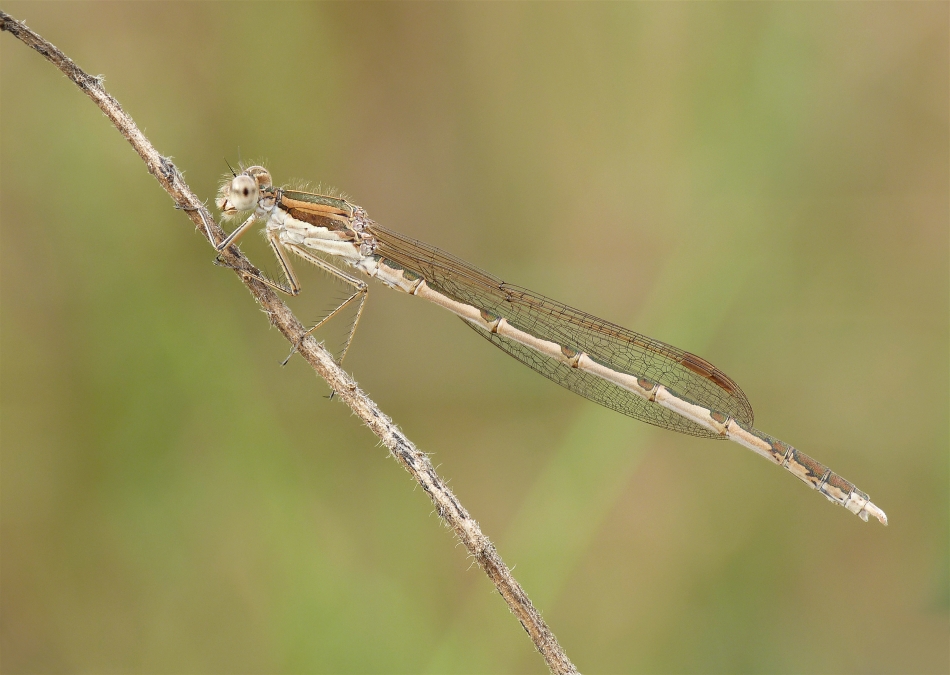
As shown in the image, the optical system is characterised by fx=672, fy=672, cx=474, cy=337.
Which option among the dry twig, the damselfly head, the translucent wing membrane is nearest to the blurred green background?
the translucent wing membrane

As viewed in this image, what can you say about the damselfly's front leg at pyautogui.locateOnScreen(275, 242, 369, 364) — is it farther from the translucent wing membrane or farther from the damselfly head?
the translucent wing membrane

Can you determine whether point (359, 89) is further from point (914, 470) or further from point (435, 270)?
point (914, 470)

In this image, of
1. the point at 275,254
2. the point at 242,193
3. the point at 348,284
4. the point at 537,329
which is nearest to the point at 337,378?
the point at 348,284

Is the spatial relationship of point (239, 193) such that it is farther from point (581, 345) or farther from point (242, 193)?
point (581, 345)

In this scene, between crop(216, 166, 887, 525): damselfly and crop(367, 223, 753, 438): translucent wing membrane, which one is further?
crop(367, 223, 753, 438): translucent wing membrane

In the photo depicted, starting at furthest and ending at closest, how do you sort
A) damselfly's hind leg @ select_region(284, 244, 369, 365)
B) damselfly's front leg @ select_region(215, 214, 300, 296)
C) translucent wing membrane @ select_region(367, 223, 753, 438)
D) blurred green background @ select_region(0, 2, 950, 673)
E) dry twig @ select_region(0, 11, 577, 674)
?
translucent wing membrane @ select_region(367, 223, 753, 438) < blurred green background @ select_region(0, 2, 950, 673) < damselfly's hind leg @ select_region(284, 244, 369, 365) < damselfly's front leg @ select_region(215, 214, 300, 296) < dry twig @ select_region(0, 11, 577, 674)

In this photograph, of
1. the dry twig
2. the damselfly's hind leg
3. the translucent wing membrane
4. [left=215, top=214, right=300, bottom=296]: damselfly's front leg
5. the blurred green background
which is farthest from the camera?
the translucent wing membrane

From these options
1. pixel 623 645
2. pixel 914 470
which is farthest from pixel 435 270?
pixel 914 470
